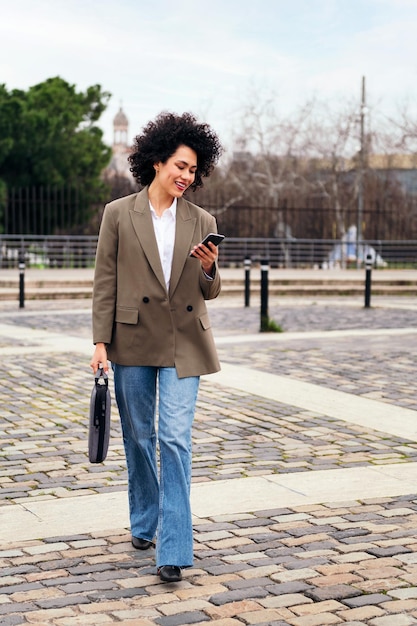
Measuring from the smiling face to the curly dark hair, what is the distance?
0.02m

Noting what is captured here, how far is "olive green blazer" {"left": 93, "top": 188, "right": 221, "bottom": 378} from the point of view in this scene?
420 centimetres

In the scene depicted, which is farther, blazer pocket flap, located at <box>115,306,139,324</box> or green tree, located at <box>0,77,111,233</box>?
green tree, located at <box>0,77,111,233</box>

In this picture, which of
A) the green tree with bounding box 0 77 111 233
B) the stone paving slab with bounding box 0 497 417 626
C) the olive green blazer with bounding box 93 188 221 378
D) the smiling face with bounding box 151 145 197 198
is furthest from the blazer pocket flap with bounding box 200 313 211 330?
the green tree with bounding box 0 77 111 233

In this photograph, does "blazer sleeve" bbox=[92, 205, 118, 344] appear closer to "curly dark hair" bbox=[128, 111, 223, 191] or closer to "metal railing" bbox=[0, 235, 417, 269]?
"curly dark hair" bbox=[128, 111, 223, 191]

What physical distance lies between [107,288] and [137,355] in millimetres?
302

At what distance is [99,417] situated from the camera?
13.9ft

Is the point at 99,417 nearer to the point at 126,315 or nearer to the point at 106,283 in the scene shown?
the point at 126,315

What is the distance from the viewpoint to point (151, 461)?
4359mm

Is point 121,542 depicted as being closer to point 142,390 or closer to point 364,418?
point 142,390

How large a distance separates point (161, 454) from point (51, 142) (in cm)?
2927

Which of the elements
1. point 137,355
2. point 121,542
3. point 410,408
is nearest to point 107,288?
point 137,355

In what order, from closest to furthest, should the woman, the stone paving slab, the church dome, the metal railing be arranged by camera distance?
the stone paving slab
the woman
the metal railing
the church dome

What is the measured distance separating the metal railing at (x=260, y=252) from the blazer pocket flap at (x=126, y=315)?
77.0 feet

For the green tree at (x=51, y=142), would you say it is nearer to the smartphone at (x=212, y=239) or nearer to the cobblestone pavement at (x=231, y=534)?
the cobblestone pavement at (x=231, y=534)
